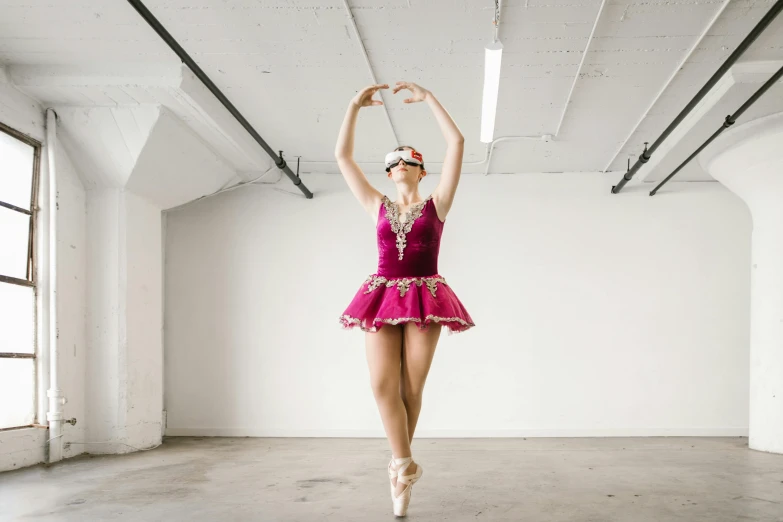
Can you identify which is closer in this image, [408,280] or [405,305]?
[405,305]

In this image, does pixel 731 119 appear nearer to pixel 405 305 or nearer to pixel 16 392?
pixel 405 305

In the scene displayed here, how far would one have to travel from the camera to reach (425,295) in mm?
3350

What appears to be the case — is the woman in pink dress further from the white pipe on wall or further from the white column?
the white column

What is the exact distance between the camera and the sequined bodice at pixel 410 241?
3434 millimetres

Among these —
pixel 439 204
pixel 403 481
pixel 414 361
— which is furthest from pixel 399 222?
pixel 403 481

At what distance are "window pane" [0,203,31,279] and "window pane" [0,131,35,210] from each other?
104 mm

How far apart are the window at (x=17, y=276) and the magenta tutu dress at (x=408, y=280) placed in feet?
10.8

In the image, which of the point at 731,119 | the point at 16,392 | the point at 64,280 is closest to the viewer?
the point at 16,392

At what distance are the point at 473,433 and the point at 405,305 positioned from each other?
4831mm

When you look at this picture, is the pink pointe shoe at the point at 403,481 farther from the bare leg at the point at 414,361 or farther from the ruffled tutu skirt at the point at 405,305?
the ruffled tutu skirt at the point at 405,305

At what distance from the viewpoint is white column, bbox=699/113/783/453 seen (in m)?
6.19

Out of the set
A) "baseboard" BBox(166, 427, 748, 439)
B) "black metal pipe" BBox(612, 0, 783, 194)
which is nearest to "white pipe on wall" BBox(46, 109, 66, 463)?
"baseboard" BBox(166, 427, 748, 439)

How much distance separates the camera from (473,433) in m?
7.75

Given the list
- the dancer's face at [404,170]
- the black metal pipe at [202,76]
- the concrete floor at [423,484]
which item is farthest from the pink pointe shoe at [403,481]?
the black metal pipe at [202,76]
